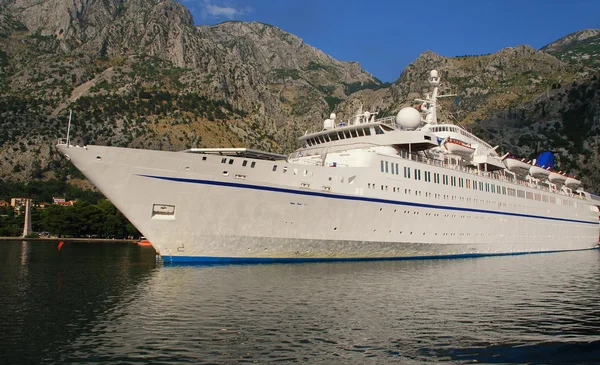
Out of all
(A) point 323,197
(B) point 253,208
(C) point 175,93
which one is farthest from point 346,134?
(C) point 175,93

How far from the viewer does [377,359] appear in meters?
8.80

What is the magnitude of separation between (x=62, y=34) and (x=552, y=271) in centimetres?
13866

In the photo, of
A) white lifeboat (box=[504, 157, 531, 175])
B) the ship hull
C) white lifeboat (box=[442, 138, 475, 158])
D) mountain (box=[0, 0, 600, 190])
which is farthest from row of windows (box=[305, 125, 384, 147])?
mountain (box=[0, 0, 600, 190])

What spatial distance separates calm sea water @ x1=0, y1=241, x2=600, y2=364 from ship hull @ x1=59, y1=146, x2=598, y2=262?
171 centimetres

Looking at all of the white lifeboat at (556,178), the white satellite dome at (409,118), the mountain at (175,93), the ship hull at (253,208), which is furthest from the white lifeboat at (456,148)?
the mountain at (175,93)

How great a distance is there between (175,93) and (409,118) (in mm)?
90898

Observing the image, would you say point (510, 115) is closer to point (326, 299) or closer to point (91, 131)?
point (91, 131)

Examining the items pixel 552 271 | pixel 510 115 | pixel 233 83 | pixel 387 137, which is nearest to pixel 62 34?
pixel 233 83

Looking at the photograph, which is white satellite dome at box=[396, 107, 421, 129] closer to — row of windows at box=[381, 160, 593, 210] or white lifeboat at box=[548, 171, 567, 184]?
row of windows at box=[381, 160, 593, 210]

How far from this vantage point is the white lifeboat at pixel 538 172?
135ft

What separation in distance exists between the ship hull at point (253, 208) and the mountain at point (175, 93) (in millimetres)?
68785

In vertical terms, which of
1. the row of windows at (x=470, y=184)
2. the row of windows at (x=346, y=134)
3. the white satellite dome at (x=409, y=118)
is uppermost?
the white satellite dome at (x=409, y=118)

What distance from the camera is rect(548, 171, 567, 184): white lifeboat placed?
4391cm

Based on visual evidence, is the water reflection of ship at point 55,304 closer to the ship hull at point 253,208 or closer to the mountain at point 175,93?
the ship hull at point 253,208
